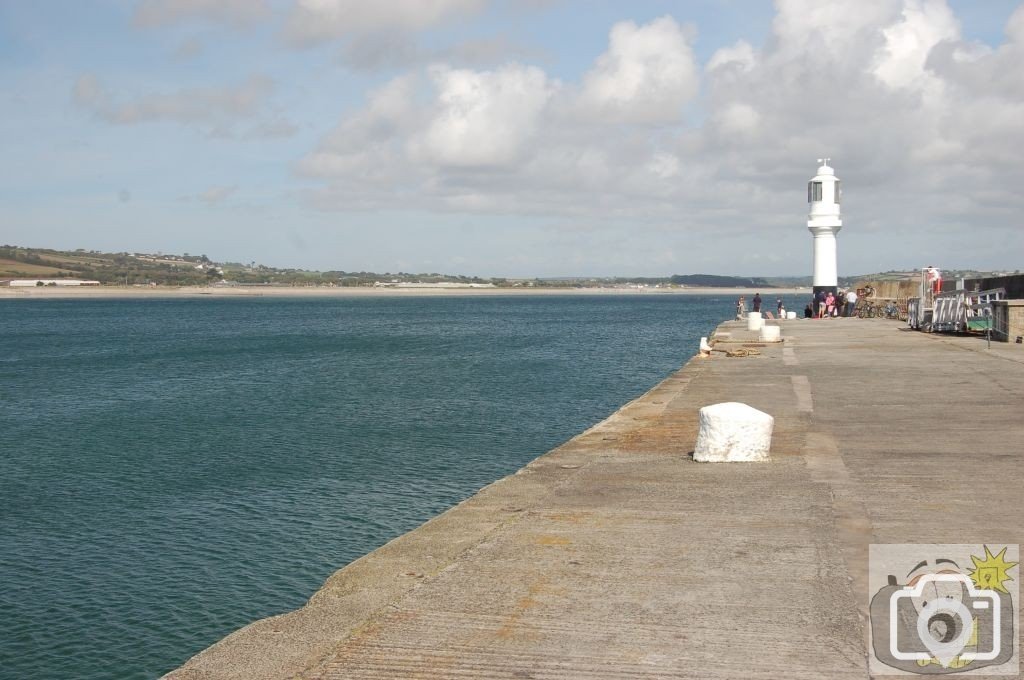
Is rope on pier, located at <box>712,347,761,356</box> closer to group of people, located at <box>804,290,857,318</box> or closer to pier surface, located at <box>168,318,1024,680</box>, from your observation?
pier surface, located at <box>168,318,1024,680</box>

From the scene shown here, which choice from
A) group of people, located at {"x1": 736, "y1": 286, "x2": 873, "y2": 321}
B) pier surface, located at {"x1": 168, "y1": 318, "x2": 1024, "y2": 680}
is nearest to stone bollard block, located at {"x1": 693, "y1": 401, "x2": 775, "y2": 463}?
pier surface, located at {"x1": 168, "y1": 318, "x2": 1024, "y2": 680}

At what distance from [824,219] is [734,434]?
135 ft

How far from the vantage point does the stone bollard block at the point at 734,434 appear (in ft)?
35.6

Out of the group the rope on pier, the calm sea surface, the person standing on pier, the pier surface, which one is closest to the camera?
the pier surface

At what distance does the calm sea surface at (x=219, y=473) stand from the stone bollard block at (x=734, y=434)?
528 centimetres

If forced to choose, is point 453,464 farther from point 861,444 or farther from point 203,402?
point 203,402

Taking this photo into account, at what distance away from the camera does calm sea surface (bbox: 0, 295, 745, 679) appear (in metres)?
11.6

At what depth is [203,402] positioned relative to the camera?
3362cm

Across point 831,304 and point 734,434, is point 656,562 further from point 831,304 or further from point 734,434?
point 831,304

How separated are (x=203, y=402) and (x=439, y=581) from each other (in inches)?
1129

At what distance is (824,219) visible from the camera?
161 ft

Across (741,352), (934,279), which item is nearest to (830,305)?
(934,279)

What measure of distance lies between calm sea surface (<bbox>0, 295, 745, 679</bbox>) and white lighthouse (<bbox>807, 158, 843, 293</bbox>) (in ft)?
30.6

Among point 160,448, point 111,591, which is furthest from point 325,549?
point 160,448
